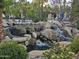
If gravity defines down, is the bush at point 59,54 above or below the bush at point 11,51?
below

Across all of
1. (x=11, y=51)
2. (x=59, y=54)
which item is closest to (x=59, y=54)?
(x=59, y=54)

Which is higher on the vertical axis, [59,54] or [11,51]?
[11,51]

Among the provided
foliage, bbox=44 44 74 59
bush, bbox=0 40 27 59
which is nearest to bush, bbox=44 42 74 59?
foliage, bbox=44 44 74 59

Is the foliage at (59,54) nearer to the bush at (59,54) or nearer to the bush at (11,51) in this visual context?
the bush at (59,54)

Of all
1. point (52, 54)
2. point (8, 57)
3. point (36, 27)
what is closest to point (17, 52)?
point (8, 57)

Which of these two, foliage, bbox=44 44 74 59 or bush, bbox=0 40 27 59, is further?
bush, bbox=0 40 27 59

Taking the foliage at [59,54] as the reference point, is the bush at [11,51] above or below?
above

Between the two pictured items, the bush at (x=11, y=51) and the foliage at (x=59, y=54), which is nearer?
the foliage at (x=59, y=54)

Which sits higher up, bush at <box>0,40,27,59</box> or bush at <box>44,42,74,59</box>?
bush at <box>0,40,27,59</box>

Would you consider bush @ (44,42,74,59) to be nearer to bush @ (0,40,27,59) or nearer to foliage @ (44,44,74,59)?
foliage @ (44,44,74,59)

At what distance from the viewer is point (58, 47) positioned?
10.6 meters

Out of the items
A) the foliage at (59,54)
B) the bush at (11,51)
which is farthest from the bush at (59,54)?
the bush at (11,51)

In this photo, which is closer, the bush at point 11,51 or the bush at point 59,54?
the bush at point 59,54

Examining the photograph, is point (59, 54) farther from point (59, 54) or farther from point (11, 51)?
point (11, 51)
